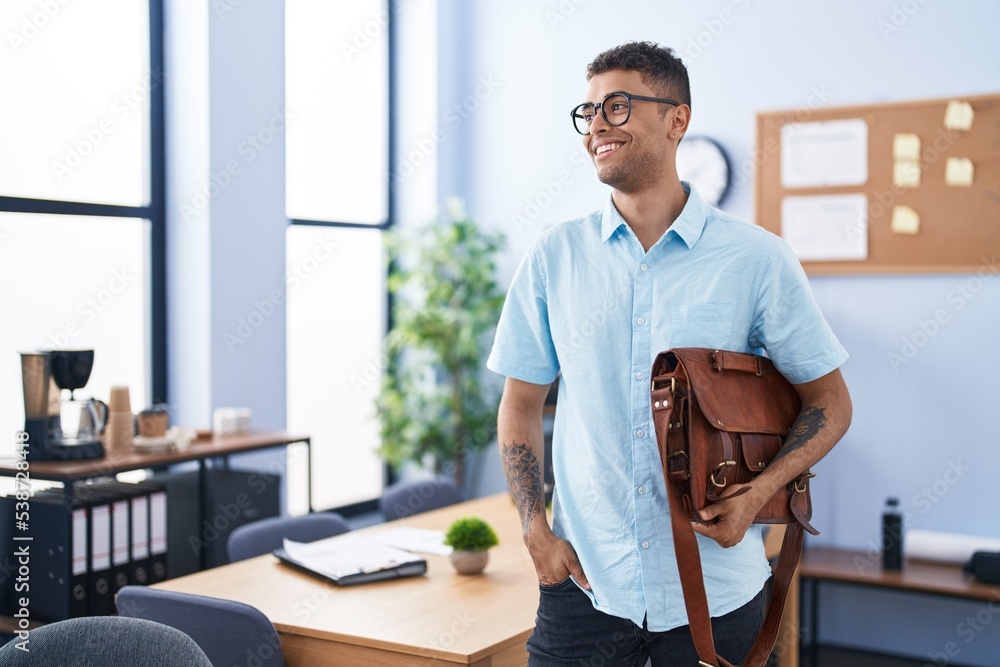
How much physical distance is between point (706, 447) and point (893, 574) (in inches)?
110

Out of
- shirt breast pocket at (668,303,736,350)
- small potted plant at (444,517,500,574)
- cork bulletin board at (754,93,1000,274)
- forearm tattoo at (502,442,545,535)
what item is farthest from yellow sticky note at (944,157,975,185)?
forearm tattoo at (502,442,545,535)

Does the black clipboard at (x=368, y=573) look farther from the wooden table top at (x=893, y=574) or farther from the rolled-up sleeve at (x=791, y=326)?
the wooden table top at (x=893, y=574)

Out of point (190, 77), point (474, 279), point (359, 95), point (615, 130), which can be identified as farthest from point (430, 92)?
point (615, 130)

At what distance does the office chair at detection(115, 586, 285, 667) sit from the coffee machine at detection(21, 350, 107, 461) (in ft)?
3.33

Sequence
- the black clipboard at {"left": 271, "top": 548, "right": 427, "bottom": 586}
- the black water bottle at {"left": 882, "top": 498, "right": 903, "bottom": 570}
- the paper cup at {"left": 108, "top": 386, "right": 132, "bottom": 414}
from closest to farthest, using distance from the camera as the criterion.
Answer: the black clipboard at {"left": 271, "top": 548, "right": 427, "bottom": 586}, the paper cup at {"left": 108, "top": 386, "right": 132, "bottom": 414}, the black water bottle at {"left": 882, "top": 498, "right": 903, "bottom": 570}

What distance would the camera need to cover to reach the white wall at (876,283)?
13.4 ft

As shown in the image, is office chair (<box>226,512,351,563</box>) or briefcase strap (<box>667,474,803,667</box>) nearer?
briefcase strap (<box>667,474,803,667</box>)

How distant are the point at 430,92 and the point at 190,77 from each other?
5.42 feet

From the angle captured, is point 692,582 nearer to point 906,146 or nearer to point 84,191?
point 84,191

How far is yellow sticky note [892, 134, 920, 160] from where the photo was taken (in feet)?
13.6

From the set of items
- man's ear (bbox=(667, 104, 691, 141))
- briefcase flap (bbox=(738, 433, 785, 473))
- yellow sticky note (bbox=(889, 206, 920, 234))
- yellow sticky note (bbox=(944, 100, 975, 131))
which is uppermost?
yellow sticky note (bbox=(944, 100, 975, 131))

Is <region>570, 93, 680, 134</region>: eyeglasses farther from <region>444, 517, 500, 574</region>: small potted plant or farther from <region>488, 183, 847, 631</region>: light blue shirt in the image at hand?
<region>444, 517, 500, 574</region>: small potted plant

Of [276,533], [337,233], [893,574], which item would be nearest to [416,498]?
[276,533]

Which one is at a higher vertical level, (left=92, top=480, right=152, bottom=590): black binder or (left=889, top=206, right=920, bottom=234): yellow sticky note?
(left=889, top=206, right=920, bottom=234): yellow sticky note
